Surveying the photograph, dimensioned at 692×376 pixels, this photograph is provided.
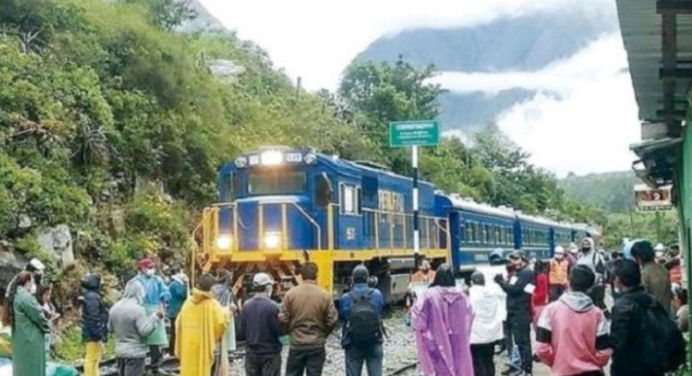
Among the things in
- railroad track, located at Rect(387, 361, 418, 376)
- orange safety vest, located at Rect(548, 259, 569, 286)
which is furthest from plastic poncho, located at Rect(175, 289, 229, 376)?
orange safety vest, located at Rect(548, 259, 569, 286)

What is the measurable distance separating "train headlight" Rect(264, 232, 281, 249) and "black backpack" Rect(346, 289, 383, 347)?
9507mm

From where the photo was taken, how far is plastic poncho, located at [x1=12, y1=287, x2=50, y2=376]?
984 cm

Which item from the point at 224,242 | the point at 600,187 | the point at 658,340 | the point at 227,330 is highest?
the point at 600,187

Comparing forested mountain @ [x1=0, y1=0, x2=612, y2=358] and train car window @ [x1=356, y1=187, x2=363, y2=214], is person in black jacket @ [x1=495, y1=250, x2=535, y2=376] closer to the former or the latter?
forested mountain @ [x1=0, y1=0, x2=612, y2=358]

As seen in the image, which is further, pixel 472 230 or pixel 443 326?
pixel 472 230

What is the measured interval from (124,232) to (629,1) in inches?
676

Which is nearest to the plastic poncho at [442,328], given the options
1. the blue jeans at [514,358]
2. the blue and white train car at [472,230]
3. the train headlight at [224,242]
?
the blue jeans at [514,358]

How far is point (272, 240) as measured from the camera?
65.8 ft

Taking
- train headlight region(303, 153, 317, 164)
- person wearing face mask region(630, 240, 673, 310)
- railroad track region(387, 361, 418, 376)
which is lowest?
railroad track region(387, 361, 418, 376)

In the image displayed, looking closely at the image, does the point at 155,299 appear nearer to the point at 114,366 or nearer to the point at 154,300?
the point at 154,300

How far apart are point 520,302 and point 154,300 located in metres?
4.84

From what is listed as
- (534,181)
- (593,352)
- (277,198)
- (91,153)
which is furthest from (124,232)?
(534,181)

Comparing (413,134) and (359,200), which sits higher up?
(413,134)

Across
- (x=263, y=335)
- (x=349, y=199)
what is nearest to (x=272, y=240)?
(x=349, y=199)
